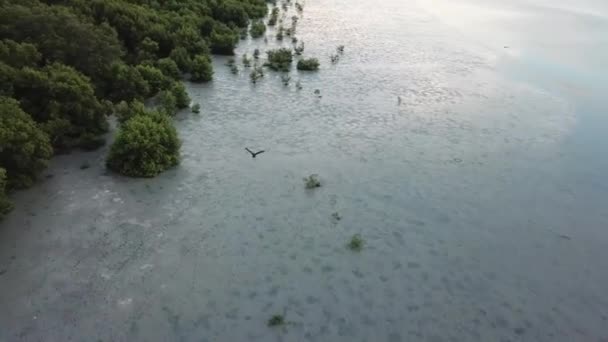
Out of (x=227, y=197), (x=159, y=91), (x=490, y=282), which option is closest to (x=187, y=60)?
(x=159, y=91)

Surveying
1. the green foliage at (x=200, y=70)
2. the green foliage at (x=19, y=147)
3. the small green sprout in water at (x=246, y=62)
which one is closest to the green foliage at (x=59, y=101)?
the green foliage at (x=19, y=147)

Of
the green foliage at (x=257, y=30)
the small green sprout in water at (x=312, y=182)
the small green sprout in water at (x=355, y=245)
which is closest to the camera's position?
the small green sprout in water at (x=355, y=245)

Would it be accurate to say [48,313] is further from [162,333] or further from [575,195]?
[575,195]

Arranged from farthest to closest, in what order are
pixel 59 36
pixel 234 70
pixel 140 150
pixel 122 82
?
pixel 234 70 < pixel 122 82 < pixel 59 36 < pixel 140 150

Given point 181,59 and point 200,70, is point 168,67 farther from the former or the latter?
point 200,70

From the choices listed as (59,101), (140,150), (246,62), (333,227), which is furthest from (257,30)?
(333,227)

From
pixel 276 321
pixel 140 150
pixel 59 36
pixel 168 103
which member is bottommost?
pixel 276 321

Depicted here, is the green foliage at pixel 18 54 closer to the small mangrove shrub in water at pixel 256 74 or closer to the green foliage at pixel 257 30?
the small mangrove shrub in water at pixel 256 74
